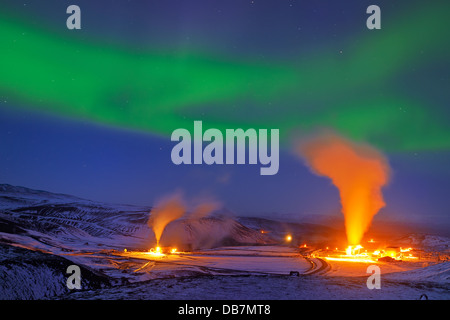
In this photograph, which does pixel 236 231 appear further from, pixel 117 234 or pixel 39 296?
pixel 39 296

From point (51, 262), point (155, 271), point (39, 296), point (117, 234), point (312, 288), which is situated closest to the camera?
point (312, 288)

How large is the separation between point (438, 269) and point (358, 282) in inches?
457

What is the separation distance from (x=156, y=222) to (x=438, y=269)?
13364 centimetres

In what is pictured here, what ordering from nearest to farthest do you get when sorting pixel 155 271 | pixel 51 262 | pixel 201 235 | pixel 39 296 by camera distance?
1. pixel 39 296
2. pixel 51 262
3. pixel 155 271
4. pixel 201 235

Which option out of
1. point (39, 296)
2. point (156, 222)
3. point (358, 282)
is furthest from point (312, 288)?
point (156, 222)
